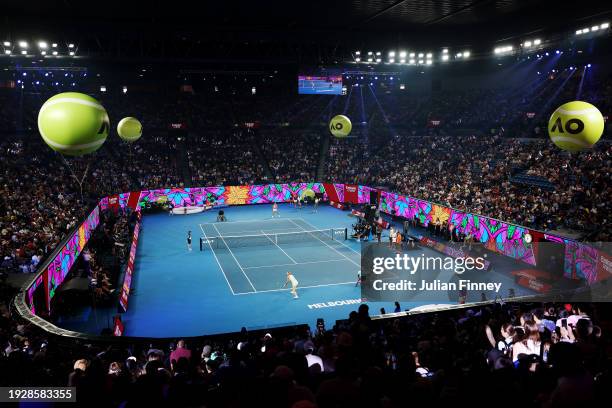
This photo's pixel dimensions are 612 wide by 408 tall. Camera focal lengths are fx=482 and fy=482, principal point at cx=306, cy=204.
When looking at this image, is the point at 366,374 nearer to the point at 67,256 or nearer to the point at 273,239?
the point at 67,256

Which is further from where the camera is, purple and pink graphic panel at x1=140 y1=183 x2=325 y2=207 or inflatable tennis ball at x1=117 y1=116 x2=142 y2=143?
purple and pink graphic panel at x1=140 y1=183 x2=325 y2=207

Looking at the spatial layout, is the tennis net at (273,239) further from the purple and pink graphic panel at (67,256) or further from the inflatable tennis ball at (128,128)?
the inflatable tennis ball at (128,128)

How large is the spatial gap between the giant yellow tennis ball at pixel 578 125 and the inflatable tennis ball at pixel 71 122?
8588mm

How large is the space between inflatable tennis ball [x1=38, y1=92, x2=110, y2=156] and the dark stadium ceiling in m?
15.9

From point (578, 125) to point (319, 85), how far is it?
33577 mm

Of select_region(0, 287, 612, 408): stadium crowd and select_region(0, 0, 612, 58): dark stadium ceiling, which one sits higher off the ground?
Result: select_region(0, 0, 612, 58): dark stadium ceiling

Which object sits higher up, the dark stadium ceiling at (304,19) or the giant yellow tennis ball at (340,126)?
the dark stadium ceiling at (304,19)

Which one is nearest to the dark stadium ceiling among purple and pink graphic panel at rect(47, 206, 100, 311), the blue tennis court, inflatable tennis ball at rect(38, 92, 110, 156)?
purple and pink graphic panel at rect(47, 206, 100, 311)

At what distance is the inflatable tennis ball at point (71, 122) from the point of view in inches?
270

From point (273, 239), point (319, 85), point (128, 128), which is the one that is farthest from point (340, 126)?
point (319, 85)

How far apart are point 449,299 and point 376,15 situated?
14019mm

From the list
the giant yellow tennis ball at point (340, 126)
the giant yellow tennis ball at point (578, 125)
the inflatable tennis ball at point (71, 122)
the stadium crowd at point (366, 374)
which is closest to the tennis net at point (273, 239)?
the giant yellow tennis ball at point (340, 126)

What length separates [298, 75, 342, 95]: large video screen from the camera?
40938 millimetres

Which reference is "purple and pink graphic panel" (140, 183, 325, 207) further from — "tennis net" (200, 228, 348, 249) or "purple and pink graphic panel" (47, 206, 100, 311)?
"purple and pink graphic panel" (47, 206, 100, 311)
